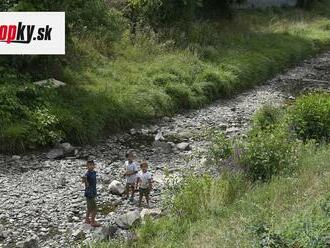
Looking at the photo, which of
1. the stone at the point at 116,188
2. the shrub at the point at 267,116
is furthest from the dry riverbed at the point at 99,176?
the shrub at the point at 267,116

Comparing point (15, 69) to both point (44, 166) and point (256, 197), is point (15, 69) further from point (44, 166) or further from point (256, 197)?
point (256, 197)

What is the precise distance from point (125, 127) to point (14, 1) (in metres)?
4.76

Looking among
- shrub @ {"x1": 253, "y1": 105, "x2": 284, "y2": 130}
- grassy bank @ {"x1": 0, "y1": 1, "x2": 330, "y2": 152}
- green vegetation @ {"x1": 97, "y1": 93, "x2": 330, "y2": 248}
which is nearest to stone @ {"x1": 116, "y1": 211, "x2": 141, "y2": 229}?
green vegetation @ {"x1": 97, "y1": 93, "x2": 330, "y2": 248}

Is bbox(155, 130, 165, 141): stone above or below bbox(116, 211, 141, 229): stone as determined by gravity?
above

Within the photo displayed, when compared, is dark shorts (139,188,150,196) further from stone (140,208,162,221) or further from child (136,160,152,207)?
stone (140,208,162,221)

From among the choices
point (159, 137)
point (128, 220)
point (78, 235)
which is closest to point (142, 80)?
point (159, 137)

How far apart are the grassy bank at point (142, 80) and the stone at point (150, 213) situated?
410cm

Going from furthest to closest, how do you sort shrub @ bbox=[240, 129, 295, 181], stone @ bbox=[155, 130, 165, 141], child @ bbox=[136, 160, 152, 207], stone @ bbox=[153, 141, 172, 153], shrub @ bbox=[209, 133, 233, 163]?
1. stone @ bbox=[155, 130, 165, 141]
2. stone @ bbox=[153, 141, 172, 153]
3. shrub @ bbox=[209, 133, 233, 163]
4. child @ bbox=[136, 160, 152, 207]
5. shrub @ bbox=[240, 129, 295, 181]

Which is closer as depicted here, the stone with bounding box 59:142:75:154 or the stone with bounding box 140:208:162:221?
the stone with bounding box 140:208:162:221

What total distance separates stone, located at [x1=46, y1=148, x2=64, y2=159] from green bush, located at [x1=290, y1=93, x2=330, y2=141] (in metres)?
5.58

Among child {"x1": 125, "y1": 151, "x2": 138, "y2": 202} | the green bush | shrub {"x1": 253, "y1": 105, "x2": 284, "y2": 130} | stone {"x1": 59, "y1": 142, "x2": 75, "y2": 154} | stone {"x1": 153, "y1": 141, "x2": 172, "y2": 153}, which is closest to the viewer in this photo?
child {"x1": 125, "y1": 151, "x2": 138, "y2": 202}

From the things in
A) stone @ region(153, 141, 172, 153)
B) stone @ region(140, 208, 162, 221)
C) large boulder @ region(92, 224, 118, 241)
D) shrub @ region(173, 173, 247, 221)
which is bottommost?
large boulder @ region(92, 224, 118, 241)

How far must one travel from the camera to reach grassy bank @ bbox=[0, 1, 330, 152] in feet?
42.3

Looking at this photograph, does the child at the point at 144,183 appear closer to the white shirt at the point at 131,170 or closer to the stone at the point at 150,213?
the white shirt at the point at 131,170
